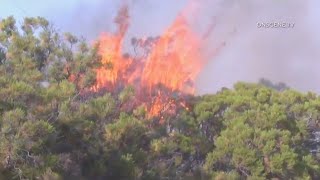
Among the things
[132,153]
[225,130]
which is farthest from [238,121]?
[132,153]

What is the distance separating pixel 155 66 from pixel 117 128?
25.6ft

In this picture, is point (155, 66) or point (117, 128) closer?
point (117, 128)

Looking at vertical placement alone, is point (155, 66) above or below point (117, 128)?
above

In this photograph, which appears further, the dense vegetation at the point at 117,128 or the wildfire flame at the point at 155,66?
the wildfire flame at the point at 155,66

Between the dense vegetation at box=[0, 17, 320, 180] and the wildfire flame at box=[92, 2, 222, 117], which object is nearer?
the dense vegetation at box=[0, 17, 320, 180]

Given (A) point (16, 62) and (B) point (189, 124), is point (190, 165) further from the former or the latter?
(A) point (16, 62)

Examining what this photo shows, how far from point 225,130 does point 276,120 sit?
1967 millimetres

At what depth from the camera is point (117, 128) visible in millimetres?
13977

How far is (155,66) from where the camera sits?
847 inches

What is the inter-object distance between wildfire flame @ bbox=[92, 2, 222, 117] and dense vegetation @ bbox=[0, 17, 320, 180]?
0.87 metres

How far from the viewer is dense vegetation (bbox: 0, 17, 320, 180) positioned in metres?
11.4

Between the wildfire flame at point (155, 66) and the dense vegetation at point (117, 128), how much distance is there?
0.87 meters

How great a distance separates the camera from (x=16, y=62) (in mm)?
16531

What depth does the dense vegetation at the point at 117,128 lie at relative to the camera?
11.4 metres
